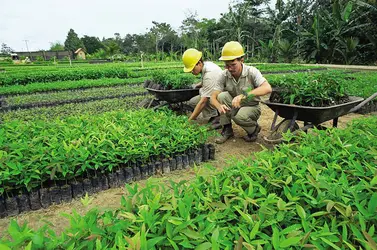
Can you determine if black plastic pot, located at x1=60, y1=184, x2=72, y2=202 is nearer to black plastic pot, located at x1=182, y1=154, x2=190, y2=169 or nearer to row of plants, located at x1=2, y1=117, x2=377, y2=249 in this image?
black plastic pot, located at x1=182, y1=154, x2=190, y2=169

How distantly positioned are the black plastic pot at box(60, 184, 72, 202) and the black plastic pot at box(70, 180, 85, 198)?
0.04 meters

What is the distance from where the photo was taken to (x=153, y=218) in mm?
1156

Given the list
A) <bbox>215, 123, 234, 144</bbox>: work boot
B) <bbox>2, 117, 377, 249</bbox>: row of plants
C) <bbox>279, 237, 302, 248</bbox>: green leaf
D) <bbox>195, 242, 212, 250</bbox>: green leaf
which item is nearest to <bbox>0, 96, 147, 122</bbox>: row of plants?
<bbox>215, 123, 234, 144</bbox>: work boot

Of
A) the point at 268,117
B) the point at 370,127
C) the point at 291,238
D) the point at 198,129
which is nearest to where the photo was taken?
the point at 291,238

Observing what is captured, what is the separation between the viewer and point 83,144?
282 centimetres

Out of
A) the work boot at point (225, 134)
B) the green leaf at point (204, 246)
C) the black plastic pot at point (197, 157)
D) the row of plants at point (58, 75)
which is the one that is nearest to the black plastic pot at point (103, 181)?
the black plastic pot at point (197, 157)

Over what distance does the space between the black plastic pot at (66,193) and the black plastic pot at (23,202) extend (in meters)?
0.30

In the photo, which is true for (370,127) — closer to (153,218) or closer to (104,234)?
(153,218)

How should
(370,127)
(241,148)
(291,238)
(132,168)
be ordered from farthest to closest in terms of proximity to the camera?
(241,148), (132,168), (370,127), (291,238)

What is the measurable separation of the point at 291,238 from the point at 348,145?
1.13m

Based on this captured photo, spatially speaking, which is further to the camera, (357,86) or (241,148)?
(357,86)

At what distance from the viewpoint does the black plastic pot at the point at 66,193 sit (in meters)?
2.69

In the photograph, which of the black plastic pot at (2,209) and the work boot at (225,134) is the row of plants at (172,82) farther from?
the black plastic pot at (2,209)

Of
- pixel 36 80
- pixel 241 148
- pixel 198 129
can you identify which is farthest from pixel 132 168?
pixel 36 80
